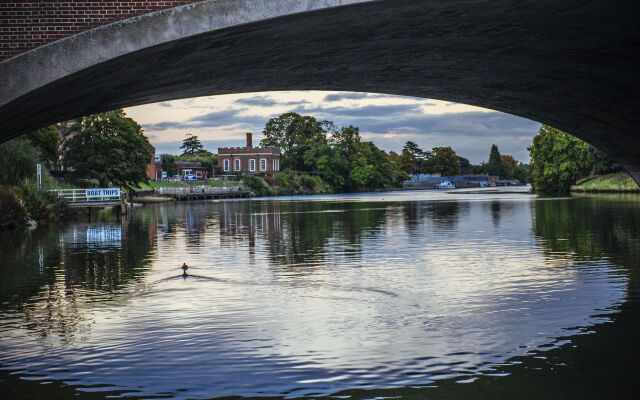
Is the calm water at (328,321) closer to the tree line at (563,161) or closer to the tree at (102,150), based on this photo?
the tree at (102,150)

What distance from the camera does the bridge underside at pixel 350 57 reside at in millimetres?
9823

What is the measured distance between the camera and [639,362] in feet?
32.9

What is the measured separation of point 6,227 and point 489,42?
31.2 metres

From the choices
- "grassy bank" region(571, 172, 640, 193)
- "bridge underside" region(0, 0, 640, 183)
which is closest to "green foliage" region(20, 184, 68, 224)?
"bridge underside" region(0, 0, 640, 183)

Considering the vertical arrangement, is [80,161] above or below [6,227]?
above

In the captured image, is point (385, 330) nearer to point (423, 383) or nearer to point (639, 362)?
point (423, 383)

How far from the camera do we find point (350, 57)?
13.8 metres

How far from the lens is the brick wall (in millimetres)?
10109

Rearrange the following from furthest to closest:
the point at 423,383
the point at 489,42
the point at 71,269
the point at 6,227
Answer: the point at 6,227
the point at 71,269
the point at 489,42
the point at 423,383

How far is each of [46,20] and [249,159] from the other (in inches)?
4961

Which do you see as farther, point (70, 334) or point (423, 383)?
point (70, 334)

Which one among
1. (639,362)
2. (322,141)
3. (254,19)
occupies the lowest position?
(639,362)

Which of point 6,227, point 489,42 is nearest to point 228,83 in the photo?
point 489,42

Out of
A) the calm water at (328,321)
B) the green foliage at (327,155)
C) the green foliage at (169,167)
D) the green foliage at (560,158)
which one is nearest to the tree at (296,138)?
the green foliage at (327,155)
